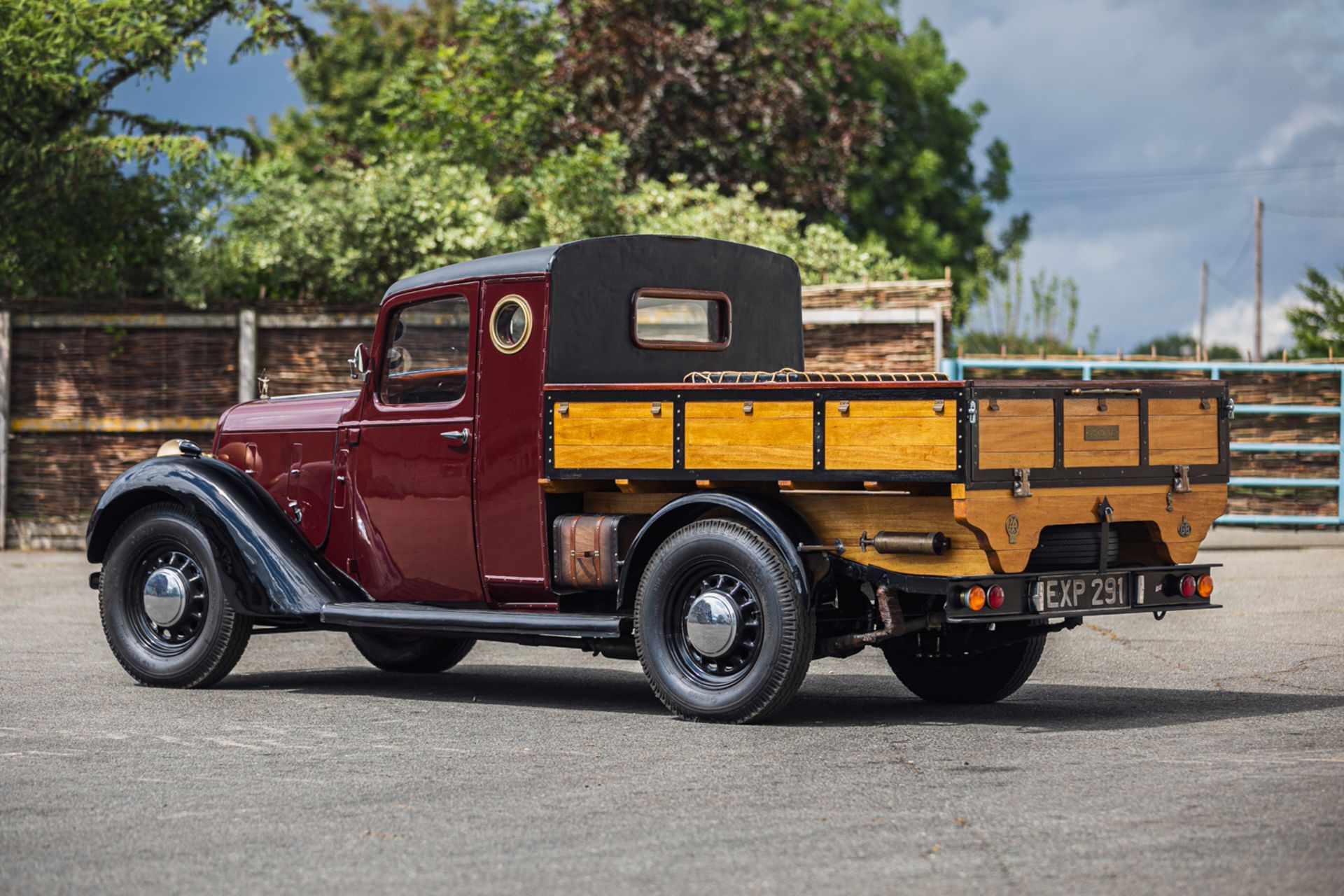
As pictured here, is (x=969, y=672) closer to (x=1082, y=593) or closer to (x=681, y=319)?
(x=1082, y=593)

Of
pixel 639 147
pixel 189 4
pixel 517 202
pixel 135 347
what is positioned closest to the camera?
pixel 135 347

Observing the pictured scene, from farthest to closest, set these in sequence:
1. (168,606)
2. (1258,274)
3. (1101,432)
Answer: (1258,274), (168,606), (1101,432)

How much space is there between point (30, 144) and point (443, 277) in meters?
10.5

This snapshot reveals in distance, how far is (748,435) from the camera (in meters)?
7.80

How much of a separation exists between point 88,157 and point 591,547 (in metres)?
11.7

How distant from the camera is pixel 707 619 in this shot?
7.92 metres

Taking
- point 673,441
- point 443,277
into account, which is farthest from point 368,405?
point 673,441

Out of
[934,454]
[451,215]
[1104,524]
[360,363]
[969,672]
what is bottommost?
[969,672]

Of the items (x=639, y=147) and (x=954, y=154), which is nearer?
(x=639, y=147)

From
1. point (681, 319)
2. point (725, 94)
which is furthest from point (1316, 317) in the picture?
point (681, 319)

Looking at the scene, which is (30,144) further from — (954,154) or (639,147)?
Result: (954,154)

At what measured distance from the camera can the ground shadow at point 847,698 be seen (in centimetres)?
807

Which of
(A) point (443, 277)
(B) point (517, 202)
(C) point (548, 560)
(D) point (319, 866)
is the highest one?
(B) point (517, 202)

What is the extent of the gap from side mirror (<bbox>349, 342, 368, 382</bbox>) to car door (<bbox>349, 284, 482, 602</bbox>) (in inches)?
2.5
